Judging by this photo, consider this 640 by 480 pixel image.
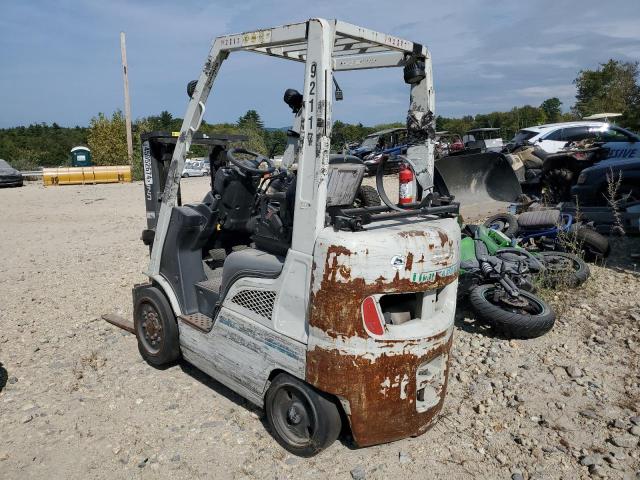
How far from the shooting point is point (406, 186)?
3.69 metres

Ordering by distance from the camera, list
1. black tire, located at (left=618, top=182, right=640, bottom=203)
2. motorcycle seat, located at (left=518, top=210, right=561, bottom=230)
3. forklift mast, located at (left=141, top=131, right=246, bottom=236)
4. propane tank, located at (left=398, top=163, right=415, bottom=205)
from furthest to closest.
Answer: black tire, located at (left=618, top=182, right=640, bottom=203) → motorcycle seat, located at (left=518, top=210, right=561, bottom=230) → forklift mast, located at (left=141, top=131, right=246, bottom=236) → propane tank, located at (left=398, top=163, right=415, bottom=205)

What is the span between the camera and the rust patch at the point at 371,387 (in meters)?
2.73

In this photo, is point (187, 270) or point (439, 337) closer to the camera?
point (439, 337)

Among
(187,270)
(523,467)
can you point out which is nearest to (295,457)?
(523,467)

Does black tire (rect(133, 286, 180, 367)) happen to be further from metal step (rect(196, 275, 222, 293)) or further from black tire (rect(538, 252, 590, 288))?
black tire (rect(538, 252, 590, 288))

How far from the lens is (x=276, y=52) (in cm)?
404

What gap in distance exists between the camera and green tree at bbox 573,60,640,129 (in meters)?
31.9

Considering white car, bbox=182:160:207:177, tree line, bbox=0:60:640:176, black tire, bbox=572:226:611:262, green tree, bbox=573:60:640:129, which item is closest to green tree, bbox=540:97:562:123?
tree line, bbox=0:60:640:176

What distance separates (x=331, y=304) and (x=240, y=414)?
1347mm

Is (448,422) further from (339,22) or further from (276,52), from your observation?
(276,52)

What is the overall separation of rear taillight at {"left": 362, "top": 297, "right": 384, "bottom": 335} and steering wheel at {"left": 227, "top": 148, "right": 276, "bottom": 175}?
155 centimetres

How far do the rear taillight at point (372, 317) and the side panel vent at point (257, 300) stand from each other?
594mm

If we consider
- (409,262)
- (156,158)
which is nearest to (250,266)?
(409,262)

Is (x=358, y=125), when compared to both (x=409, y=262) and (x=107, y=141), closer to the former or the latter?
(x=107, y=141)
